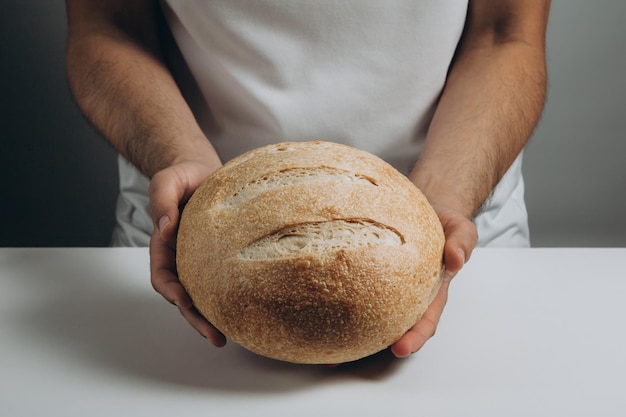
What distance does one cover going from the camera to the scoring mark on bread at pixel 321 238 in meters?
0.84

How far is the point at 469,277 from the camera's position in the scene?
120 cm

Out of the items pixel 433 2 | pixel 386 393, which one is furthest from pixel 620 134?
pixel 386 393

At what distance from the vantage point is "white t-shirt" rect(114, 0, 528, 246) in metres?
1.45

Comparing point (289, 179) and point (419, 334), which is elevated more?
point (289, 179)

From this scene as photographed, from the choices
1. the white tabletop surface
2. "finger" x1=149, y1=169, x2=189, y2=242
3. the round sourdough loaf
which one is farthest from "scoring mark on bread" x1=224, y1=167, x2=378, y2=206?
the white tabletop surface

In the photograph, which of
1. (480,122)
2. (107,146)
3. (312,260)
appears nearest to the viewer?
(312,260)

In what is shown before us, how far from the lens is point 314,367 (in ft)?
3.03

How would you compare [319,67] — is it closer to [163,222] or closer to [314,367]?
[163,222]

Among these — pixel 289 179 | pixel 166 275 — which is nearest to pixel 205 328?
pixel 166 275

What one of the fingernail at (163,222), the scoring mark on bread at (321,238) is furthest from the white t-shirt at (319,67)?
the scoring mark on bread at (321,238)

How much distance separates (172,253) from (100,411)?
27cm

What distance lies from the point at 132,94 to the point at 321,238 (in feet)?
2.58

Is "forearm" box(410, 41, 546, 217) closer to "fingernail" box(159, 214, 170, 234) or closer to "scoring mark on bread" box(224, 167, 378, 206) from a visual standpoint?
"scoring mark on bread" box(224, 167, 378, 206)

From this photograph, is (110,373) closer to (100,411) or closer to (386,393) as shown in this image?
(100,411)
